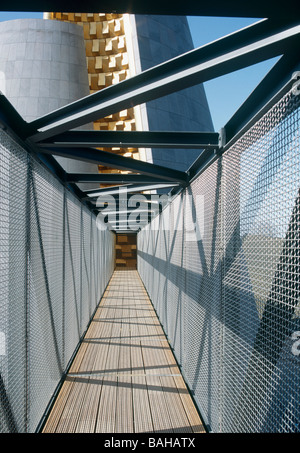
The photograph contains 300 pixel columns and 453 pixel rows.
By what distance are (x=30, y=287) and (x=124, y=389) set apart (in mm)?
2240

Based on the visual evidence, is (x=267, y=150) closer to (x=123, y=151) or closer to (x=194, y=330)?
(x=194, y=330)

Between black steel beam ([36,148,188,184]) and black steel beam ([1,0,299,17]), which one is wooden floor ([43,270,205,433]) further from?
black steel beam ([1,0,299,17])

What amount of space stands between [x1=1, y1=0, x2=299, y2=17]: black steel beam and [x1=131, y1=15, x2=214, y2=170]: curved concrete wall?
12140mm

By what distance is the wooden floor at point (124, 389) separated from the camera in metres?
3.80

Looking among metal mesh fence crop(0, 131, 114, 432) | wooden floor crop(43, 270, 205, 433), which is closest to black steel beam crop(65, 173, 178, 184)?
metal mesh fence crop(0, 131, 114, 432)

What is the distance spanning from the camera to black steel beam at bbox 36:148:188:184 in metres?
4.15

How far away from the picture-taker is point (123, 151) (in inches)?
725

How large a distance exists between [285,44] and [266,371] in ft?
5.49

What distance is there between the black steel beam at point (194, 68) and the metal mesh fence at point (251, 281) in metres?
Answer: 0.30

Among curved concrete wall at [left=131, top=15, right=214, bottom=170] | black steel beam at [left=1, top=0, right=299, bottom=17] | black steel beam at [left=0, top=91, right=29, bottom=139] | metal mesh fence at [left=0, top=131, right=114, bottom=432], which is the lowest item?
metal mesh fence at [left=0, top=131, right=114, bottom=432]

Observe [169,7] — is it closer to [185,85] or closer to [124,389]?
[185,85]

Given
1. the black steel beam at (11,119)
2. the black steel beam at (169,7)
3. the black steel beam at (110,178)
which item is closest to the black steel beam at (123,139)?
the black steel beam at (11,119)

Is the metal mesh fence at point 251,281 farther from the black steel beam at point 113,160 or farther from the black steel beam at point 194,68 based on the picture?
the black steel beam at point 113,160
